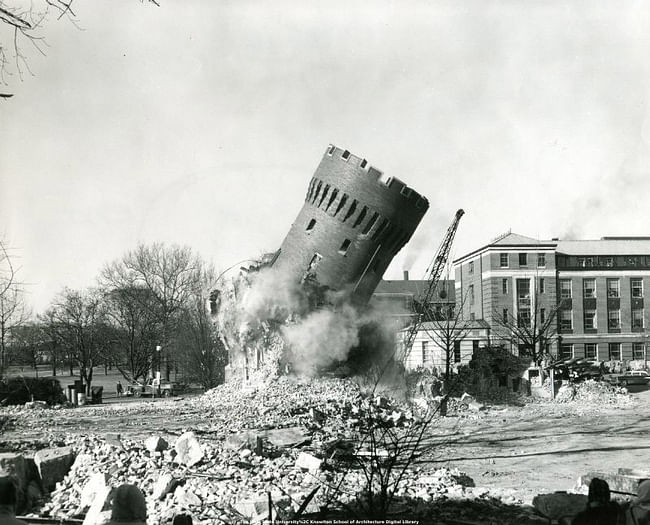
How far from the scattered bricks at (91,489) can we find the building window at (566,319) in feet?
167

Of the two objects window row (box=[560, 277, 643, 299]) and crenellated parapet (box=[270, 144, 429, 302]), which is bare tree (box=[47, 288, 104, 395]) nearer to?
crenellated parapet (box=[270, 144, 429, 302])

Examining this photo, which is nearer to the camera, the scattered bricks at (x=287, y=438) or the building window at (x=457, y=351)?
the scattered bricks at (x=287, y=438)

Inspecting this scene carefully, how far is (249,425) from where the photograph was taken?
56.4ft

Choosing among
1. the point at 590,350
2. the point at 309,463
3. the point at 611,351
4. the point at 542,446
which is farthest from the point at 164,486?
the point at 611,351

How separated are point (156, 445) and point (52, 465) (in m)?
1.85

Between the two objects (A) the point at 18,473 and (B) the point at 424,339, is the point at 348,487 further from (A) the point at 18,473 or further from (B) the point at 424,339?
(B) the point at 424,339

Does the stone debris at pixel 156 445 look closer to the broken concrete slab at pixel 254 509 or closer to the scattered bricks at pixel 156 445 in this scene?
the scattered bricks at pixel 156 445

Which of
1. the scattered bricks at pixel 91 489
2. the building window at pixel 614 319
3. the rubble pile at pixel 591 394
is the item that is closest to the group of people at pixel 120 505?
the scattered bricks at pixel 91 489

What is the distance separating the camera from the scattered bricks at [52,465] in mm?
10820

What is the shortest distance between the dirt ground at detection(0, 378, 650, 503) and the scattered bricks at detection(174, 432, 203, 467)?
380 cm

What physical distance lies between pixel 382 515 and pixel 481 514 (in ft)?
12.3

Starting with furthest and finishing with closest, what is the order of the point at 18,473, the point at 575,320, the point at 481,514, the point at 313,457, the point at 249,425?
the point at 575,320 → the point at 249,425 → the point at 313,457 → the point at 18,473 → the point at 481,514

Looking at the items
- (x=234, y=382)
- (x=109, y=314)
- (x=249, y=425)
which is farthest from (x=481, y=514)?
(x=109, y=314)

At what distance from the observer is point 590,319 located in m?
55.8
